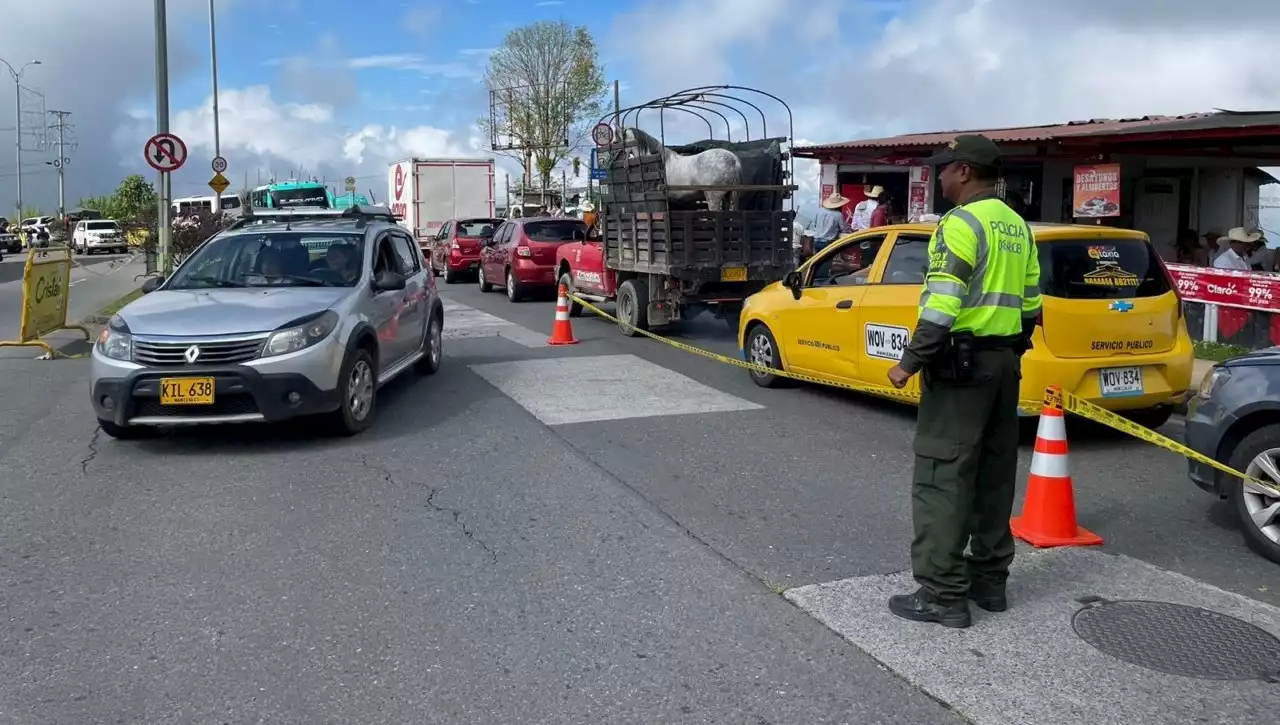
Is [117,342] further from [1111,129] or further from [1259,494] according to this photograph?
[1111,129]

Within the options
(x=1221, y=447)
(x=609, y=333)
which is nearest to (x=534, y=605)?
(x=1221, y=447)

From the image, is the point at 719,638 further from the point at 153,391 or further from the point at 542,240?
the point at 542,240

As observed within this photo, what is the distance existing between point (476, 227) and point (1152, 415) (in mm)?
21195

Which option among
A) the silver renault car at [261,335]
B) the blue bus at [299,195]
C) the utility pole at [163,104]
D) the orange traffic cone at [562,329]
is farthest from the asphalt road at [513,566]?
the blue bus at [299,195]

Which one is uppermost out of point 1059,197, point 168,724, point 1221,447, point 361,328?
point 1059,197

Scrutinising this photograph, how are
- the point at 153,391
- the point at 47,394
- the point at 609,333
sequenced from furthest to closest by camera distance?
the point at 609,333 → the point at 47,394 → the point at 153,391

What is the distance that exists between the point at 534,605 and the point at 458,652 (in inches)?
21.7

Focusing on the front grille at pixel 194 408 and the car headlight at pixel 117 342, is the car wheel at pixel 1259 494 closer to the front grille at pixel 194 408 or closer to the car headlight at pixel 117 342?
the front grille at pixel 194 408

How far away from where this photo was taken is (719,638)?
4223 millimetres

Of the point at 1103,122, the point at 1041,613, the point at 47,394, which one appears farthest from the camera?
the point at 1103,122

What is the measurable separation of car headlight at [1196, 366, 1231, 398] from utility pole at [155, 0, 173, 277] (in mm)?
16180

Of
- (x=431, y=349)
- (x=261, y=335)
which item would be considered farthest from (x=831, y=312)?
(x=261, y=335)

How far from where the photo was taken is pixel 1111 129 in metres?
13.6

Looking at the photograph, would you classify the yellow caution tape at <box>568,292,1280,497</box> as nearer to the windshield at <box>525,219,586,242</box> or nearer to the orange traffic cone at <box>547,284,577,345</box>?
the orange traffic cone at <box>547,284,577,345</box>
